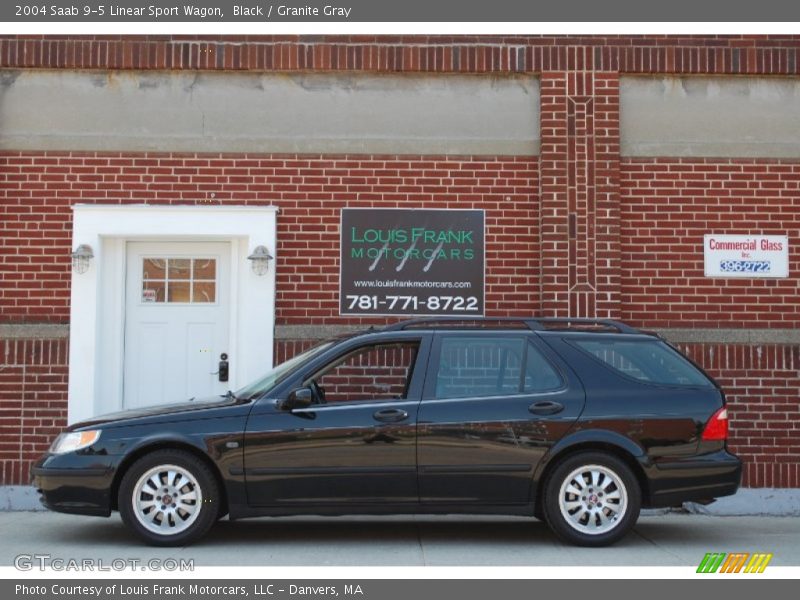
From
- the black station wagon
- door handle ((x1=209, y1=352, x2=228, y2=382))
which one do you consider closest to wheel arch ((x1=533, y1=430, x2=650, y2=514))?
the black station wagon

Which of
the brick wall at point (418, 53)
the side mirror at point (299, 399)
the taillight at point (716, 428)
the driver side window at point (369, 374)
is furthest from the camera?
the brick wall at point (418, 53)

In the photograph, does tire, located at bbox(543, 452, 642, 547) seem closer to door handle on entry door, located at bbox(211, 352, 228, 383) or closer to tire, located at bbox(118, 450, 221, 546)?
tire, located at bbox(118, 450, 221, 546)

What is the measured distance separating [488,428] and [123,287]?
4.62 m

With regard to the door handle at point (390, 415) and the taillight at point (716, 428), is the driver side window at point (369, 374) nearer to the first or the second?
the door handle at point (390, 415)

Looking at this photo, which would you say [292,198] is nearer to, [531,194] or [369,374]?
[369,374]

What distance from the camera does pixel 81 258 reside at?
34.1 ft

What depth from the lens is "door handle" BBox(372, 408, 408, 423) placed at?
25.3 feet

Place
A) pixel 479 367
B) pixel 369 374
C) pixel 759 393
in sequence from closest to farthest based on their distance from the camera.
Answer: pixel 479 367 < pixel 369 374 < pixel 759 393

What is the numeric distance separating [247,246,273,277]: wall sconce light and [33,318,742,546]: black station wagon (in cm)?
262

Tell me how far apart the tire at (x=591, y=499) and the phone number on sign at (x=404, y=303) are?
123 inches

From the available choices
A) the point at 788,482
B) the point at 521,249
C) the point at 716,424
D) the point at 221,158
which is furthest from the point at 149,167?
the point at 788,482

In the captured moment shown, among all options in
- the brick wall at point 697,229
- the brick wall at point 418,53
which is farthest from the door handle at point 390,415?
the brick wall at point 418,53

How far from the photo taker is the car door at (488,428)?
7.70 m

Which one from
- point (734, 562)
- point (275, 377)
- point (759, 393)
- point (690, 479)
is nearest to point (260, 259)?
point (275, 377)
